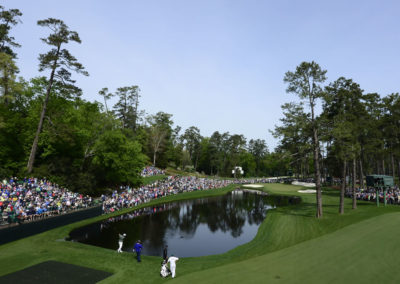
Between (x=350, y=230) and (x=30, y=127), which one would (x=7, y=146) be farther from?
(x=350, y=230)

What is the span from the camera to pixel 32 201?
2336 centimetres

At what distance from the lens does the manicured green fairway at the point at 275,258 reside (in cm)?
1188

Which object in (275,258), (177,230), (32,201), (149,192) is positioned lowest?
(177,230)

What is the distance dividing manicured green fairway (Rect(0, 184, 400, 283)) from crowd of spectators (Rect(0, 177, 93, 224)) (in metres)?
2.34

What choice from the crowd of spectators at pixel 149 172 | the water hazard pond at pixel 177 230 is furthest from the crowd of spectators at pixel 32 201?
the crowd of spectators at pixel 149 172

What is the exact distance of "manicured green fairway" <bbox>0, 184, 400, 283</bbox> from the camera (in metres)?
11.9

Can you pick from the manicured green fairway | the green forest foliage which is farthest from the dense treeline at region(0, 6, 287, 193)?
the manicured green fairway

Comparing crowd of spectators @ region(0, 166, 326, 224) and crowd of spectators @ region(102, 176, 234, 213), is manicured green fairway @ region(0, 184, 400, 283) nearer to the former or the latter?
crowd of spectators @ region(0, 166, 326, 224)

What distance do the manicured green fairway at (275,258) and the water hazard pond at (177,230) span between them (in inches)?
77.5

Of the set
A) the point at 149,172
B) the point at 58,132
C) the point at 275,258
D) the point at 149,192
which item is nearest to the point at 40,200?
the point at 58,132

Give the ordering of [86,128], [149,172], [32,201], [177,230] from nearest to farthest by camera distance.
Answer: [32,201]
[177,230]
[86,128]
[149,172]

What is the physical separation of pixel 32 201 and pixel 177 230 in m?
15.0

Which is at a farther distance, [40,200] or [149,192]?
[149,192]

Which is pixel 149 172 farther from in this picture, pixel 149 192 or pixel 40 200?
pixel 40 200
